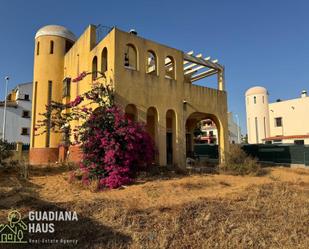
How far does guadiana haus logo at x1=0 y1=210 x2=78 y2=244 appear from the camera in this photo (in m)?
6.55

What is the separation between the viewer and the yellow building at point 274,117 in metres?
39.8

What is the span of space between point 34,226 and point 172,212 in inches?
156

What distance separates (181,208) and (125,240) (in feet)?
8.32

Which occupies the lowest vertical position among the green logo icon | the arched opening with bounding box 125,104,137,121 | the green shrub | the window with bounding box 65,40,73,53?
the green logo icon

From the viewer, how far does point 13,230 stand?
276 inches

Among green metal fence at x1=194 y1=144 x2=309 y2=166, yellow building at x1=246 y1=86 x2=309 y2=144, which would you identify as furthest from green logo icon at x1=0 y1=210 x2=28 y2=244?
yellow building at x1=246 y1=86 x2=309 y2=144

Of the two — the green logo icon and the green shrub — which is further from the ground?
the green shrub

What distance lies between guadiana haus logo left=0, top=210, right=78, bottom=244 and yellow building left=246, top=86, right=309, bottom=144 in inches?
1494

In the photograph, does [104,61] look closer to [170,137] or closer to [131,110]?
[131,110]

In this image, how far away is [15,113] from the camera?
111 ft

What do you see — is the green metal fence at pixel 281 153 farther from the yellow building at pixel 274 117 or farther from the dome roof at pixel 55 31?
the dome roof at pixel 55 31

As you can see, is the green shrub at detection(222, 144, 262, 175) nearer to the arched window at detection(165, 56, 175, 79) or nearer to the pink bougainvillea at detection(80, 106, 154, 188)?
the pink bougainvillea at detection(80, 106, 154, 188)

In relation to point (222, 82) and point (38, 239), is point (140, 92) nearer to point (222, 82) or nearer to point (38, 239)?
point (222, 82)

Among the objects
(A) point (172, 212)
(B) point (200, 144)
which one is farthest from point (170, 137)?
(B) point (200, 144)
